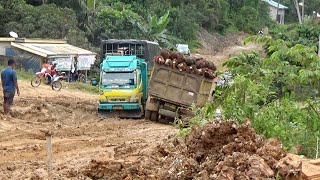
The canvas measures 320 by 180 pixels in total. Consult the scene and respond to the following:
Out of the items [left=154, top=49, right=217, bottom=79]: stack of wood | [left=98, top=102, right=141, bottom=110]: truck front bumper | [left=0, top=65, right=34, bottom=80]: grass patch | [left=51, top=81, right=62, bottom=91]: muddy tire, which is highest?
[left=154, top=49, right=217, bottom=79]: stack of wood

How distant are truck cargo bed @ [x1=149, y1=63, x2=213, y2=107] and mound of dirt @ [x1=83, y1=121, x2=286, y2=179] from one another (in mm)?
11579

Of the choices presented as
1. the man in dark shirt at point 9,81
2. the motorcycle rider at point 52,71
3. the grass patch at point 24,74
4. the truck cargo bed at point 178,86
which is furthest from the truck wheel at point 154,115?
the grass patch at point 24,74

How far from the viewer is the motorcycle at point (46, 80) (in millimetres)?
31094

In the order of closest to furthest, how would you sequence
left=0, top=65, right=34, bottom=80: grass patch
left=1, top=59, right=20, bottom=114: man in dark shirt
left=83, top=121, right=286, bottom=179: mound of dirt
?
left=83, top=121, right=286, bottom=179: mound of dirt → left=1, top=59, right=20, bottom=114: man in dark shirt → left=0, top=65, right=34, bottom=80: grass patch

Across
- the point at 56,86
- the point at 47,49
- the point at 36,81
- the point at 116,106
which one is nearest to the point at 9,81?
the point at 116,106

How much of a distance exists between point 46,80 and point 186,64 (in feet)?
39.9

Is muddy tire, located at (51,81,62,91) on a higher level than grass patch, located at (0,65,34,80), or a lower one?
higher

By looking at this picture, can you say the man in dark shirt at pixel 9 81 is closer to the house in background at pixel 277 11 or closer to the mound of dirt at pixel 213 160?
the mound of dirt at pixel 213 160

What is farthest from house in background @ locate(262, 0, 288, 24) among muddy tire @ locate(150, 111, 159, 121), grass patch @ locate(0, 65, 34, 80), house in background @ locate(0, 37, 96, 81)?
muddy tire @ locate(150, 111, 159, 121)

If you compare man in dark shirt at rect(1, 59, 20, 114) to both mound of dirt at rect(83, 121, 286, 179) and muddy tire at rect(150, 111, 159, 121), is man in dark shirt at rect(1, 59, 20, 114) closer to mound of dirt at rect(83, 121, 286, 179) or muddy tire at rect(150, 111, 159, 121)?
muddy tire at rect(150, 111, 159, 121)

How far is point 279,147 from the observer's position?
8.75 meters

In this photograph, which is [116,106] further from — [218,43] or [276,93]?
[218,43]

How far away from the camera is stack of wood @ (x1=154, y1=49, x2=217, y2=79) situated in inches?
875

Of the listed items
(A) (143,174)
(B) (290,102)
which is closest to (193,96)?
(B) (290,102)
